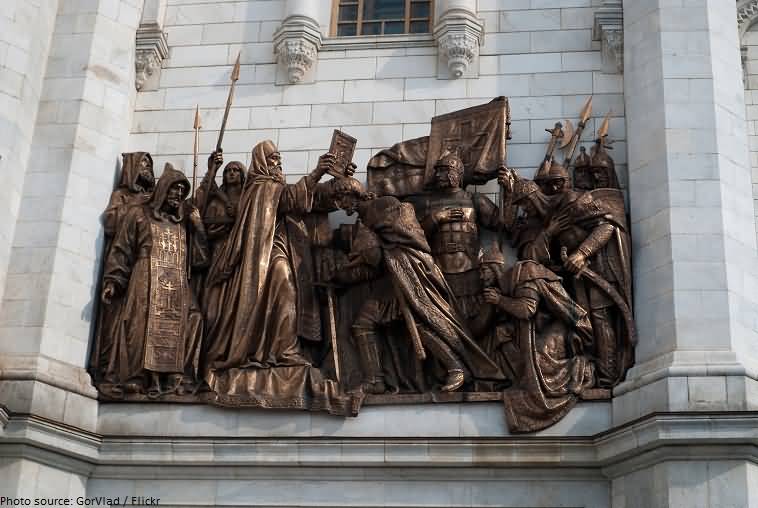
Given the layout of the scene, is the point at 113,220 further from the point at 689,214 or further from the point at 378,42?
the point at 689,214

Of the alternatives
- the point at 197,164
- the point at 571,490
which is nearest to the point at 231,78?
the point at 197,164

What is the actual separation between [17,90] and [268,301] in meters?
3.87

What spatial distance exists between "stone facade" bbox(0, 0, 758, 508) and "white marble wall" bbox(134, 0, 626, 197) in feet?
0.09

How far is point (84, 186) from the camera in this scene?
14641 mm

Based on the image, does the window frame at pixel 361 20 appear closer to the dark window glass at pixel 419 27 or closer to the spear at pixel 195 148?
the dark window glass at pixel 419 27

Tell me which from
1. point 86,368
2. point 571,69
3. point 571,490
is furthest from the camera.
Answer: point 571,69

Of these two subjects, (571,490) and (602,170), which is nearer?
(571,490)

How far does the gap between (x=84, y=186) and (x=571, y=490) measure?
6499 mm

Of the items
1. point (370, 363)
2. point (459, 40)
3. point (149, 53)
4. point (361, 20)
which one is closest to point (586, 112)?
point (459, 40)

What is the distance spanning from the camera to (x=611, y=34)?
15023 mm

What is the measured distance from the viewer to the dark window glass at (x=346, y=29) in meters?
16.2

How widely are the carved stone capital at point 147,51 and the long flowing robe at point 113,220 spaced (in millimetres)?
1250

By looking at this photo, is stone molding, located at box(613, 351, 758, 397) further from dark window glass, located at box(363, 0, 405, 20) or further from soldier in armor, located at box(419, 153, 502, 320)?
dark window glass, located at box(363, 0, 405, 20)

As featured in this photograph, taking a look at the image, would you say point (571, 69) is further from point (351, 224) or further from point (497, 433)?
point (497, 433)
